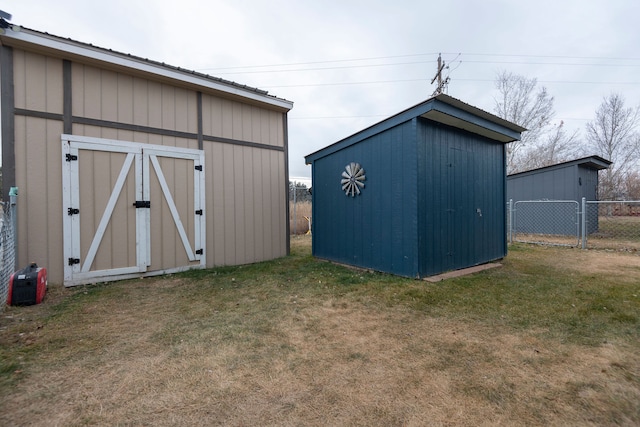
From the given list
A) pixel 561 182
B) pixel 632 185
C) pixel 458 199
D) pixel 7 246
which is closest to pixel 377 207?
pixel 458 199

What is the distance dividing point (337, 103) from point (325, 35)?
5344 millimetres

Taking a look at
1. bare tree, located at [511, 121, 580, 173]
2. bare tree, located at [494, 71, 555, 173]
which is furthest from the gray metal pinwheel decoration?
bare tree, located at [511, 121, 580, 173]

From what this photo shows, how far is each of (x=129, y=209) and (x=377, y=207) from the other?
12.2 feet

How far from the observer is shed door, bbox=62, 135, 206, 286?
11.9 feet

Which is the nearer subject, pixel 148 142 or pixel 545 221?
pixel 148 142

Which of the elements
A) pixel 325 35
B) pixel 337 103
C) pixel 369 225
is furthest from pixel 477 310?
pixel 337 103

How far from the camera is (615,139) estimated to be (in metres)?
16.4

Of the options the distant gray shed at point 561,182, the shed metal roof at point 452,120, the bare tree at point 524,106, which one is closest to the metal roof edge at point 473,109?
the shed metal roof at point 452,120

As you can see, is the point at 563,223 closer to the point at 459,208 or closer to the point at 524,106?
the point at 459,208

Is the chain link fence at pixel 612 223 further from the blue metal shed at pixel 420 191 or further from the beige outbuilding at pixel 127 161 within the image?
the beige outbuilding at pixel 127 161

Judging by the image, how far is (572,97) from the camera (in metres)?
14.8

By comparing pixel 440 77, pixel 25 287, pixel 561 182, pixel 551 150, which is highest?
pixel 440 77

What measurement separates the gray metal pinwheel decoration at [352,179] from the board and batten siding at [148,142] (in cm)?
154

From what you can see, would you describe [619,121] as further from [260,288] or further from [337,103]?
[260,288]
